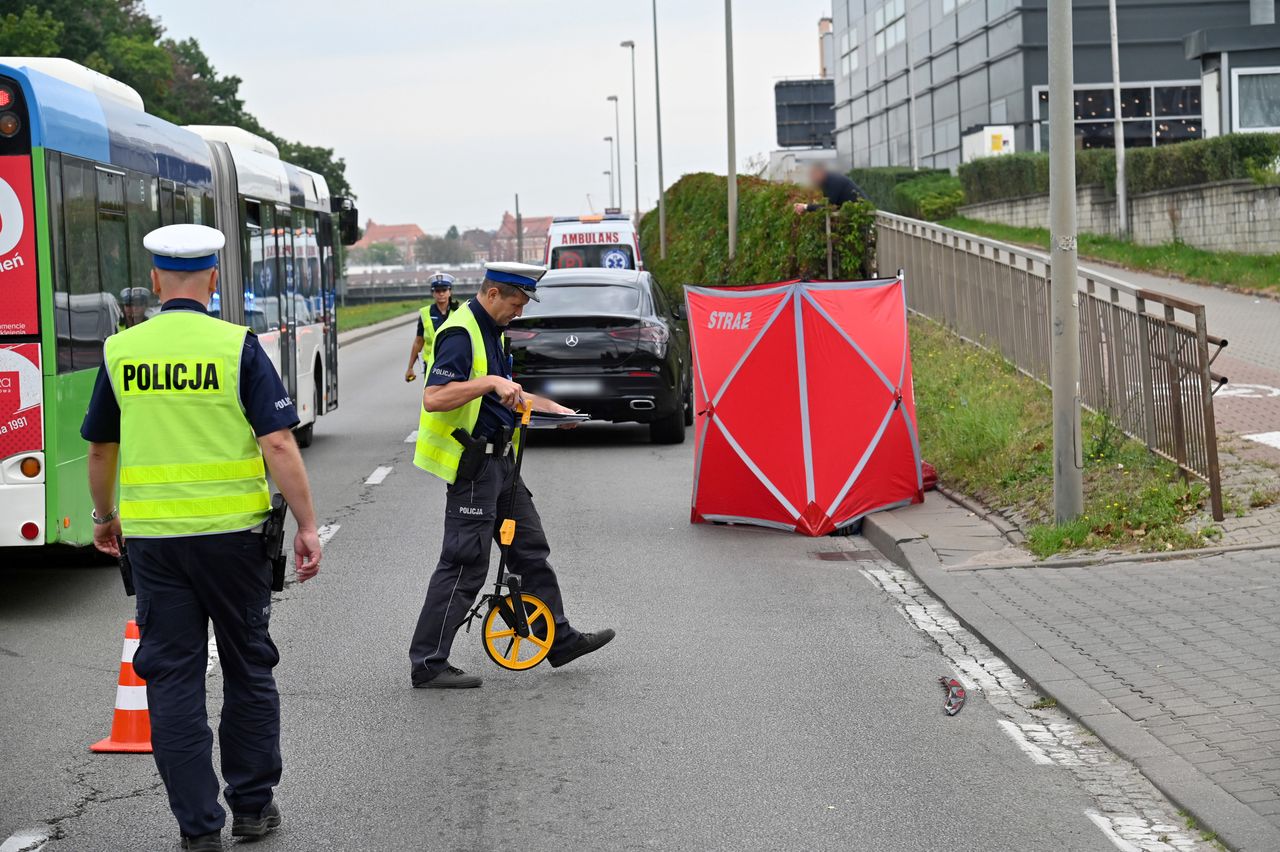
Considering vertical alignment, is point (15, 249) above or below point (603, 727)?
above

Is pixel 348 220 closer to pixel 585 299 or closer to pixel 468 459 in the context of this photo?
pixel 585 299

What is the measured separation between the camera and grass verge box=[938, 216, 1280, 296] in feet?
88.0

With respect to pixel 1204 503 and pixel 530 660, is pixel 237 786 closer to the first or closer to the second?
pixel 530 660

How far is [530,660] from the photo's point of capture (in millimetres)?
7484

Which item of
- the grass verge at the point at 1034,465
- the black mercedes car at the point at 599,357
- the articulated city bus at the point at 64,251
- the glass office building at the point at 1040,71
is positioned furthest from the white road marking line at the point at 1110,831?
the glass office building at the point at 1040,71

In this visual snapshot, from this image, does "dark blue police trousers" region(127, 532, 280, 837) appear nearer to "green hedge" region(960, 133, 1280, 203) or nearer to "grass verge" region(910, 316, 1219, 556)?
"grass verge" region(910, 316, 1219, 556)

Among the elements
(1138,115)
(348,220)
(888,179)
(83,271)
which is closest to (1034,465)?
(83,271)

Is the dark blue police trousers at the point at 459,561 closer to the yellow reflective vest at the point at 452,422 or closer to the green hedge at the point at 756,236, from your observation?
the yellow reflective vest at the point at 452,422

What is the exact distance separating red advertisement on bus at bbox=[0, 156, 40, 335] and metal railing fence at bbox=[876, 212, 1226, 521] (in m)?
6.45

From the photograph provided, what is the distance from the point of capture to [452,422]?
23.3 ft

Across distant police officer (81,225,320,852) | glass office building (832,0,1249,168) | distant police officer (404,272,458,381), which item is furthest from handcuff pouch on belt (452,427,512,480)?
glass office building (832,0,1249,168)

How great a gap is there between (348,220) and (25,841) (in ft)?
48.0

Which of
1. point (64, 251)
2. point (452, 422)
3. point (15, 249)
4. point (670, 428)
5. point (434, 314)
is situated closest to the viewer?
point (452, 422)

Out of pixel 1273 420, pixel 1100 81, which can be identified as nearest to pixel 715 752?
pixel 1273 420
